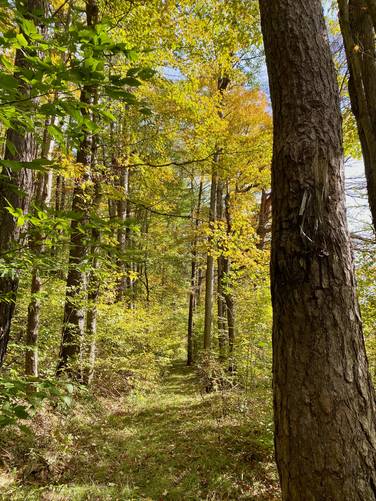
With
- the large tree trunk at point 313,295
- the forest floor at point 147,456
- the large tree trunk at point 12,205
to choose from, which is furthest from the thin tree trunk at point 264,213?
the large tree trunk at point 313,295

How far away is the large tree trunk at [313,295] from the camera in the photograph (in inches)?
60.3

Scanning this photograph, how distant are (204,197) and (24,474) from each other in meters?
14.2

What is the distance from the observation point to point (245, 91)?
34.8ft

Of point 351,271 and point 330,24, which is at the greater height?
point 330,24

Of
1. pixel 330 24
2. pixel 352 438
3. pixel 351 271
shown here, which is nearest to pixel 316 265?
pixel 351 271

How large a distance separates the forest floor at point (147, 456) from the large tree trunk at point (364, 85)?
4113 mm

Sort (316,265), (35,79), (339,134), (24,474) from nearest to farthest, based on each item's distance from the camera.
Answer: (35,79) < (316,265) < (339,134) < (24,474)

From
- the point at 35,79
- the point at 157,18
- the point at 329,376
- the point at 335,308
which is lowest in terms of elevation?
the point at 329,376

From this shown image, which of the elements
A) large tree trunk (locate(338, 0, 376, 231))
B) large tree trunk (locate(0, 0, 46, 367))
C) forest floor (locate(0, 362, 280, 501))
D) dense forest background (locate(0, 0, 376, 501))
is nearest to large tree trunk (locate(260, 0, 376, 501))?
dense forest background (locate(0, 0, 376, 501))

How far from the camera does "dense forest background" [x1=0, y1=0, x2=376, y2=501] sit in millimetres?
2227

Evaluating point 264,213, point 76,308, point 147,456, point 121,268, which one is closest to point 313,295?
point 121,268

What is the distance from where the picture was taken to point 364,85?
3682 mm

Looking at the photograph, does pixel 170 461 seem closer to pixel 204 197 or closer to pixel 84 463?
pixel 84 463

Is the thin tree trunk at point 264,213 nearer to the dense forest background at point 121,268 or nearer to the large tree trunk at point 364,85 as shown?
the dense forest background at point 121,268
